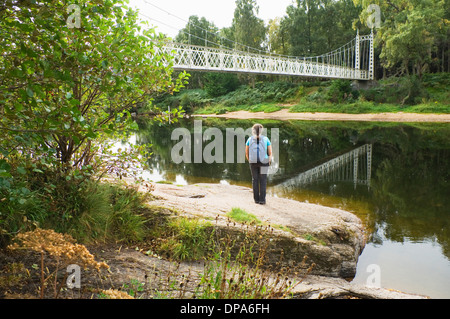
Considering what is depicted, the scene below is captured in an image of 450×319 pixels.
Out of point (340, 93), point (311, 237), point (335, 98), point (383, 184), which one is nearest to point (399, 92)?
point (340, 93)

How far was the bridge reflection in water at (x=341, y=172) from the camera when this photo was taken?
1193cm

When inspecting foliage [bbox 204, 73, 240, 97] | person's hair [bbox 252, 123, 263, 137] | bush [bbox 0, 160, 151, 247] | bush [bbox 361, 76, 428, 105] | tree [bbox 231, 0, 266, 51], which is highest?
tree [bbox 231, 0, 266, 51]

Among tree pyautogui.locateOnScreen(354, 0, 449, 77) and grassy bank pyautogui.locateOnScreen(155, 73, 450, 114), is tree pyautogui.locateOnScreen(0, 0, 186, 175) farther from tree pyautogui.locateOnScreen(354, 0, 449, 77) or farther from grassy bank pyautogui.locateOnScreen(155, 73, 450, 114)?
grassy bank pyautogui.locateOnScreen(155, 73, 450, 114)

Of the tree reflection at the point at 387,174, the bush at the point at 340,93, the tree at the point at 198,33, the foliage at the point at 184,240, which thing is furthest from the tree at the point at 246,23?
the foliage at the point at 184,240

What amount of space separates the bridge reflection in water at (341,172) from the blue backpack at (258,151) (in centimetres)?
438

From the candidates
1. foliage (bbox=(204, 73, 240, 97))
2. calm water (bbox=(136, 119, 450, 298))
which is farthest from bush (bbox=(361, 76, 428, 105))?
foliage (bbox=(204, 73, 240, 97))

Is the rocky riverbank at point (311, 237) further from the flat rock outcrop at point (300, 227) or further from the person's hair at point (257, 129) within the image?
the person's hair at point (257, 129)

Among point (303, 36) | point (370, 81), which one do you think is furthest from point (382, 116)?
point (303, 36)

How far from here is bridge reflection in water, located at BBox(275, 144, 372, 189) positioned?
11930 mm

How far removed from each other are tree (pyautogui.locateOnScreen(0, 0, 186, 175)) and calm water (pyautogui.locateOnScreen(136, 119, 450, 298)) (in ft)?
13.6

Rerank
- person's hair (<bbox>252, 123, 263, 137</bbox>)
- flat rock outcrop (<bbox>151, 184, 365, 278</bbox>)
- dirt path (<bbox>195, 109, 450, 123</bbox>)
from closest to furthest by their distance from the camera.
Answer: flat rock outcrop (<bbox>151, 184, 365, 278</bbox>) → person's hair (<bbox>252, 123, 263, 137</bbox>) → dirt path (<bbox>195, 109, 450, 123</bbox>)

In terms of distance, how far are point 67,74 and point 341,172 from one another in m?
12.0

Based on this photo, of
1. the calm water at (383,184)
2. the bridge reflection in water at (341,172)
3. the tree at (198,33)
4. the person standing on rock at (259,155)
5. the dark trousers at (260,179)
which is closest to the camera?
the calm water at (383,184)
